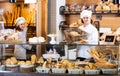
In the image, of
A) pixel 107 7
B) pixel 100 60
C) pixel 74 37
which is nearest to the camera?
pixel 100 60

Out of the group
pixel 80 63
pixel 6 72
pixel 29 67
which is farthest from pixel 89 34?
pixel 6 72

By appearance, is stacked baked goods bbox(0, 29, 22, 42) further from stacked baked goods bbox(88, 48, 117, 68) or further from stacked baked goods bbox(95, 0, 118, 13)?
stacked baked goods bbox(95, 0, 118, 13)

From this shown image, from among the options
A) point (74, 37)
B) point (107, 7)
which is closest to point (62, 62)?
point (74, 37)

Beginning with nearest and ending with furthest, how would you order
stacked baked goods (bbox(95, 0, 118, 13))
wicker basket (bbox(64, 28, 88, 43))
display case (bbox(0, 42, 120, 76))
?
display case (bbox(0, 42, 120, 76)), wicker basket (bbox(64, 28, 88, 43)), stacked baked goods (bbox(95, 0, 118, 13))

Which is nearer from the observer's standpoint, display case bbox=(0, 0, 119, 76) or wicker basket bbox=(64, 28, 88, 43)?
display case bbox=(0, 0, 119, 76)

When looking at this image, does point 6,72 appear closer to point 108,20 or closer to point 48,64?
point 48,64

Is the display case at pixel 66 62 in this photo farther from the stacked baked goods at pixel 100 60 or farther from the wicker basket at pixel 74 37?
the wicker basket at pixel 74 37

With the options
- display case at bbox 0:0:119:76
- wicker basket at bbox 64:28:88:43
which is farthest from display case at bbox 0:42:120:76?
wicker basket at bbox 64:28:88:43

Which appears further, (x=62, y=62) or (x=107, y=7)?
(x=107, y=7)

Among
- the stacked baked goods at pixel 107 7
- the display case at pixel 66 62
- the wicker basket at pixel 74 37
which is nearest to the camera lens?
the display case at pixel 66 62

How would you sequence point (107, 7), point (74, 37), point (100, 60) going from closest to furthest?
1. point (100, 60)
2. point (74, 37)
3. point (107, 7)

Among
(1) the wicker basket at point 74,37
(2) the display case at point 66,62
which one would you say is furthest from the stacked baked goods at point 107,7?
(2) the display case at point 66,62

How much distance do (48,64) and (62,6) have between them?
2.73 meters

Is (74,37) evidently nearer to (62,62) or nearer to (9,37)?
(62,62)
